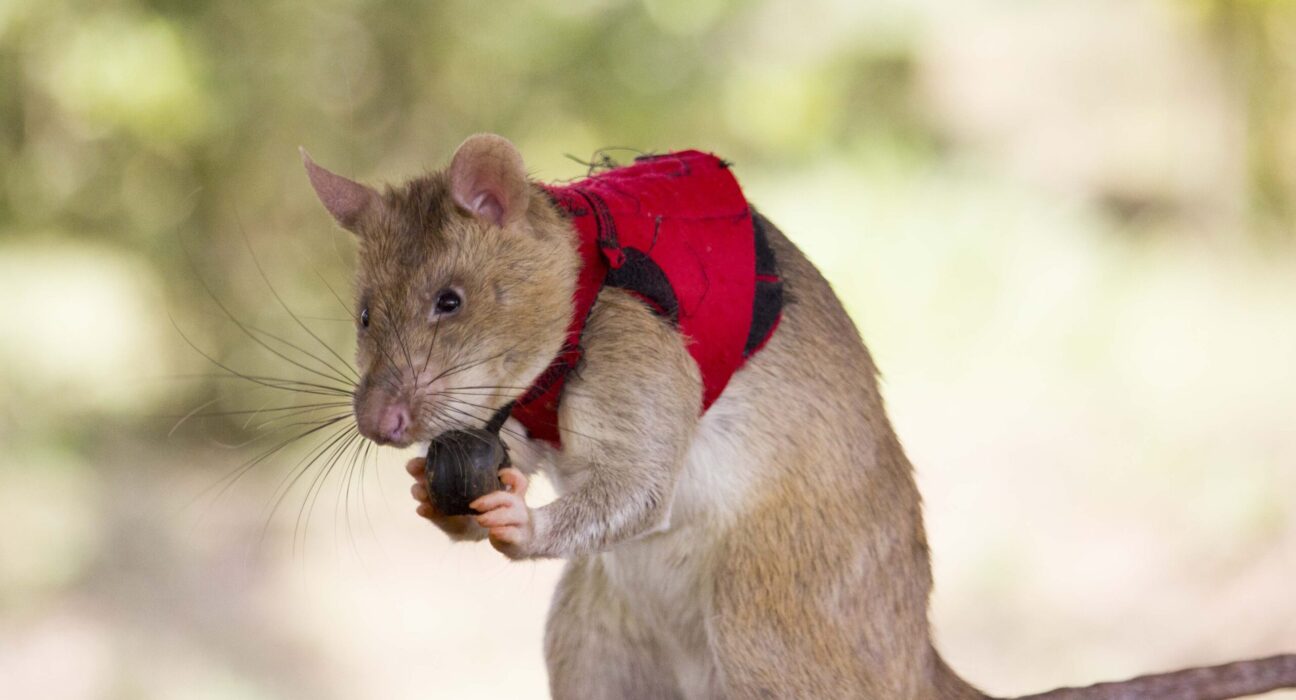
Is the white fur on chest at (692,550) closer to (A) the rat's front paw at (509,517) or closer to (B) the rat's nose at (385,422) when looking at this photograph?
(A) the rat's front paw at (509,517)

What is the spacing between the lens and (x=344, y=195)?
2.14 metres

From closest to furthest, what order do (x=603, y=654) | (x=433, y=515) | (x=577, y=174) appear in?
(x=433, y=515)
(x=603, y=654)
(x=577, y=174)

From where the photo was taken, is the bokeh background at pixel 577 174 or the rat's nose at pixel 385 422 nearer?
the rat's nose at pixel 385 422

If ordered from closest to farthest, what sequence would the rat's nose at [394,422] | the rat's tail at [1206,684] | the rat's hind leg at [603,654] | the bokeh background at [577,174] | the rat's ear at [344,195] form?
the rat's nose at [394,422]
the rat's ear at [344,195]
the rat's tail at [1206,684]
the rat's hind leg at [603,654]
the bokeh background at [577,174]

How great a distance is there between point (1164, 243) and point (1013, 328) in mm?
844

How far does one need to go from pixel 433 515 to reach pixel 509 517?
0.48 feet

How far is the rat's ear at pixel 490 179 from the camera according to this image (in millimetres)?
1940

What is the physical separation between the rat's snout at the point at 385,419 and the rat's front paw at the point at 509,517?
0.13 m

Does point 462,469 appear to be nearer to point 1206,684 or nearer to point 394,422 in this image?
point 394,422

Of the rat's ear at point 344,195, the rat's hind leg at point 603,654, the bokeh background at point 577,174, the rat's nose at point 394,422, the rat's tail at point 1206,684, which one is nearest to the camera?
the rat's nose at point 394,422

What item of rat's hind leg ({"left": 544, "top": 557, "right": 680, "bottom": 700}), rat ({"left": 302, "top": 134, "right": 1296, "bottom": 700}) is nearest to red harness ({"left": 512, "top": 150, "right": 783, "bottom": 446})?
rat ({"left": 302, "top": 134, "right": 1296, "bottom": 700})

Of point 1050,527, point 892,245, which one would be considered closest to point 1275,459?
point 1050,527

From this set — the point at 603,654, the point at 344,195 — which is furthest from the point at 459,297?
the point at 603,654

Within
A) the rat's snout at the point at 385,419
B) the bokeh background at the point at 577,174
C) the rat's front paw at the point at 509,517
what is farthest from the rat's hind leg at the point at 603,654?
the bokeh background at the point at 577,174
